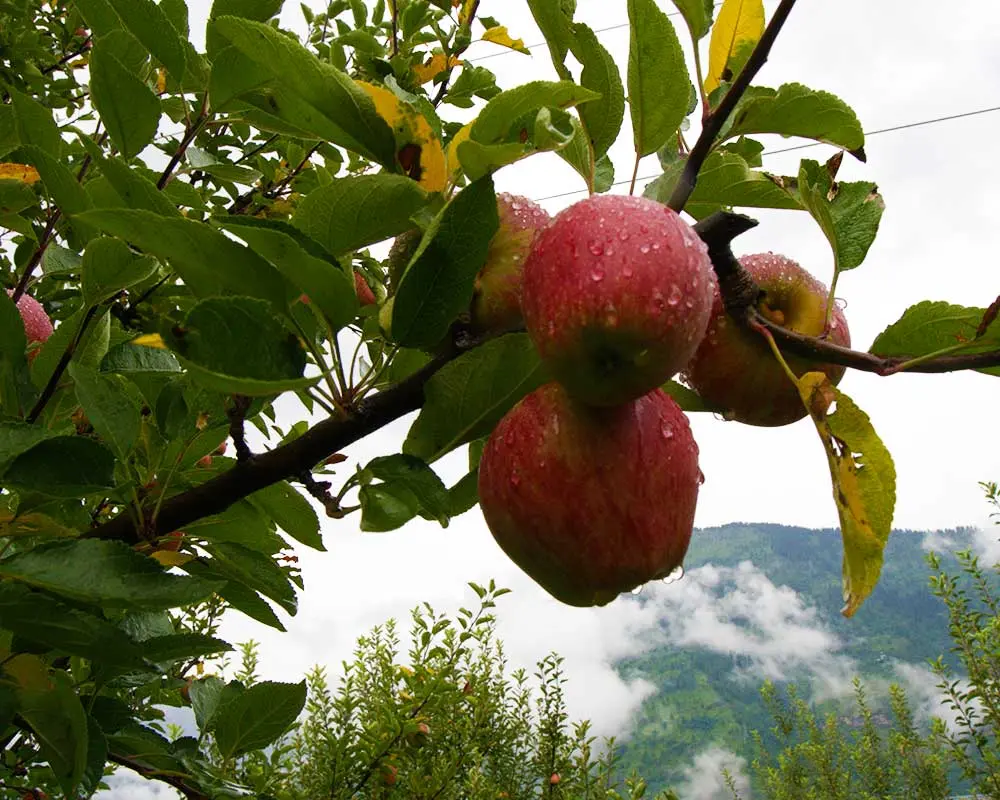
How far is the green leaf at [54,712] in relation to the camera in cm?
55

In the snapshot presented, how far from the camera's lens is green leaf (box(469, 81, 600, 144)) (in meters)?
0.43

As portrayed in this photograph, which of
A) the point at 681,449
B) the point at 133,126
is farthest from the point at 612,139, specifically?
the point at 133,126

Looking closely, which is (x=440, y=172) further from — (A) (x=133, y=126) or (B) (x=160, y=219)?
(A) (x=133, y=126)

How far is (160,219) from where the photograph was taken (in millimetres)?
407

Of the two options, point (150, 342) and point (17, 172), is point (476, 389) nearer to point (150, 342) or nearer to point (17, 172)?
point (150, 342)

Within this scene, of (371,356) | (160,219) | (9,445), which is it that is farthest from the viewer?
(371,356)

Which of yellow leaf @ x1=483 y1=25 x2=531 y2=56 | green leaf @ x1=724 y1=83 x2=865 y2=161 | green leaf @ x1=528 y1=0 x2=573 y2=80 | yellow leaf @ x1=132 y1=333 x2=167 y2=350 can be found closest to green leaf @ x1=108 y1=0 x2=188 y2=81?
yellow leaf @ x1=132 y1=333 x2=167 y2=350

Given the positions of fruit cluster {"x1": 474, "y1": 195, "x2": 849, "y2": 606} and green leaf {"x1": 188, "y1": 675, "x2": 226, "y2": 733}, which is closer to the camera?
fruit cluster {"x1": 474, "y1": 195, "x2": 849, "y2": 606}

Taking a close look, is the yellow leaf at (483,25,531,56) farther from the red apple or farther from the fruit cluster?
the fruit cluster

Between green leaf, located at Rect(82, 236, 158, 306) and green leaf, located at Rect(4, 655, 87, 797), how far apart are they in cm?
26

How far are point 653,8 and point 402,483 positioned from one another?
314mm

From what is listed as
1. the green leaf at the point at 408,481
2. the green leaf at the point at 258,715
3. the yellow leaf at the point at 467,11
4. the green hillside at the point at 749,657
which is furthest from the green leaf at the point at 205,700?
the green hillside at the point at 749,657

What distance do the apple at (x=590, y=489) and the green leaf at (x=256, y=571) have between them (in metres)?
0.23

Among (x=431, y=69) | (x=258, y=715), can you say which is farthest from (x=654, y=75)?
(x=431, y=69)
